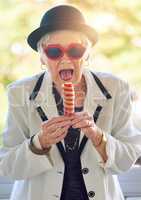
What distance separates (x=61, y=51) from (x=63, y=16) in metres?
0.11

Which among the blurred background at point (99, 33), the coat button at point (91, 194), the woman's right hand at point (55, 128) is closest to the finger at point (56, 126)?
the woman's right hand at point (55, 128)

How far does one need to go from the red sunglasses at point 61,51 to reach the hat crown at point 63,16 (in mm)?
74

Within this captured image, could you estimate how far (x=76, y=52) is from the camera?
3.48ft

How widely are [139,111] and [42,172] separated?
498 millimetres

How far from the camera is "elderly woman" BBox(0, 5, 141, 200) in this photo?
1.06 metres

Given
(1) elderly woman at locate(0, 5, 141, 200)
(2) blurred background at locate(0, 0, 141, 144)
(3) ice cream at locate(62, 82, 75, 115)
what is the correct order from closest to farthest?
1. (3) ice cream at locate(62, 82, 75, 115)
2. (1) elderly woman at locate(0, 5, 141, 200)
3. (2) blurred background at locate(0, 0, 141, 144)

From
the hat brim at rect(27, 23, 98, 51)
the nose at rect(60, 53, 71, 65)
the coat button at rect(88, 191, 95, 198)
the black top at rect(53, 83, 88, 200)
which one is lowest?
the coat button at rect(88, 191, 95, 198)

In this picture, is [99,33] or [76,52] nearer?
[76,52]

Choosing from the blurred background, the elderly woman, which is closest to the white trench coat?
the elderly woman

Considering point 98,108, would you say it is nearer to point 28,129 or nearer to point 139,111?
point 28,129

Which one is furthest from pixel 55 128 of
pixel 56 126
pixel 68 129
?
pixel 68 129

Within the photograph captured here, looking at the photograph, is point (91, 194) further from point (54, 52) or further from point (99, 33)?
point (99, 33)

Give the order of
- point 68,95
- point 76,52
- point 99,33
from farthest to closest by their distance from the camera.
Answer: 1. point 99,33
2. point 76,52
3. point 68,95

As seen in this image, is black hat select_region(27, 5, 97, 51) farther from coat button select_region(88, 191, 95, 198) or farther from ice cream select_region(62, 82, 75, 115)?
coat button select_region(88, 191, 95, 198)
